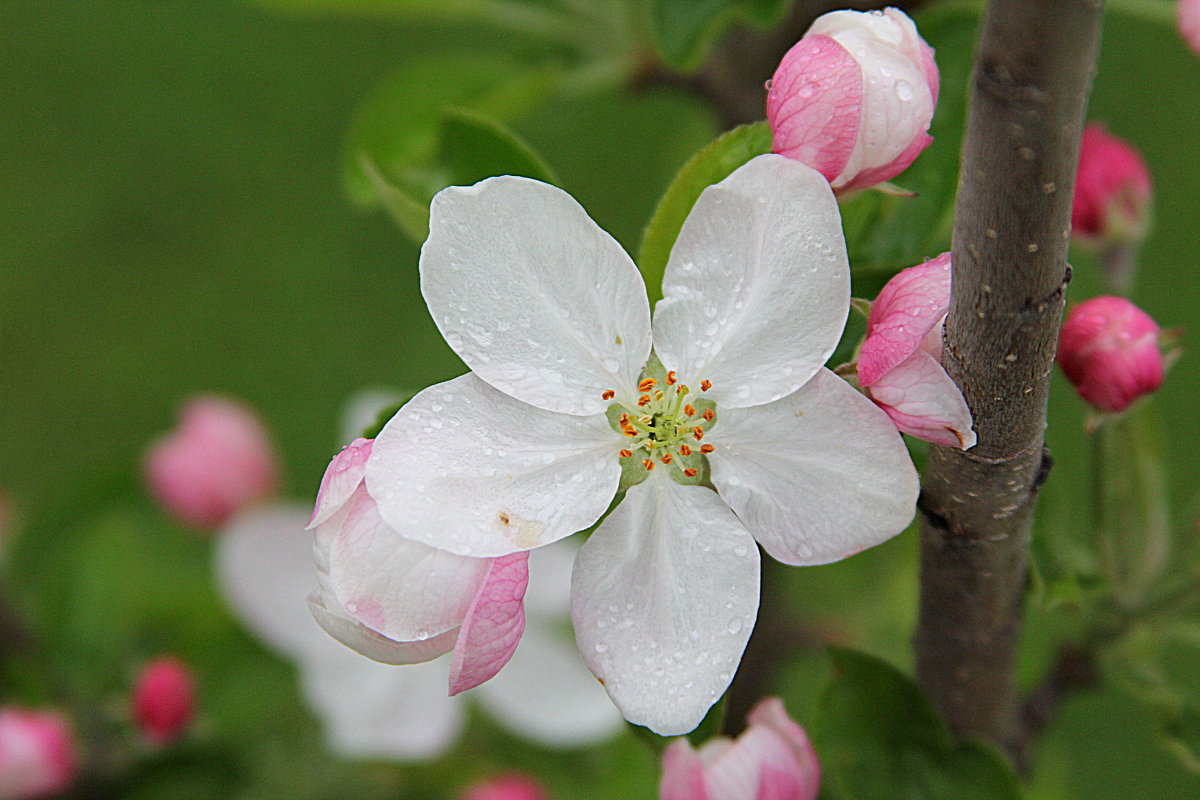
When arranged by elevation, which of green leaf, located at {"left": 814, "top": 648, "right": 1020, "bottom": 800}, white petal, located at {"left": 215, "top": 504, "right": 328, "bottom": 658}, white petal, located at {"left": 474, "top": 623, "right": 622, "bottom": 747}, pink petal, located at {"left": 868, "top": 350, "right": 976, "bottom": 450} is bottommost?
white petal, located at {"left": 474, "top": 623, "right": 622, "bottom": 747}

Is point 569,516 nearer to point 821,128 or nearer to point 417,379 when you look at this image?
point 821,128

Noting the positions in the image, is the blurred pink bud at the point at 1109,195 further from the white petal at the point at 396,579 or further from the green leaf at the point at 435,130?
the white petal at the point at 396,579

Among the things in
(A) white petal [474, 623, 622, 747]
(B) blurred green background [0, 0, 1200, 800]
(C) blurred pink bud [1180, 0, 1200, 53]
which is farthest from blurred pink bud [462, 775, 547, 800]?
(C) blurred pink bud [1180, 0, 1200, 53]

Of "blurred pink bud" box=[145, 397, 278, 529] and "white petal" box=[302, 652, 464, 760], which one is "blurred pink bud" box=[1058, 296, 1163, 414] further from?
"blurred pink bud" box=[145, 397, 278, 529]

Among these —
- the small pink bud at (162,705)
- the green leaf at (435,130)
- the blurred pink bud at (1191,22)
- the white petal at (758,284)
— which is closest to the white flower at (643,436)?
the white petal at (758,284)

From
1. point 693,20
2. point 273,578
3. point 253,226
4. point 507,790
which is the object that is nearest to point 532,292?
point 693,20

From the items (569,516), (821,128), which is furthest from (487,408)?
(821,128)

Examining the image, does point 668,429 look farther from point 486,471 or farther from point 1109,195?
point 1109,195
